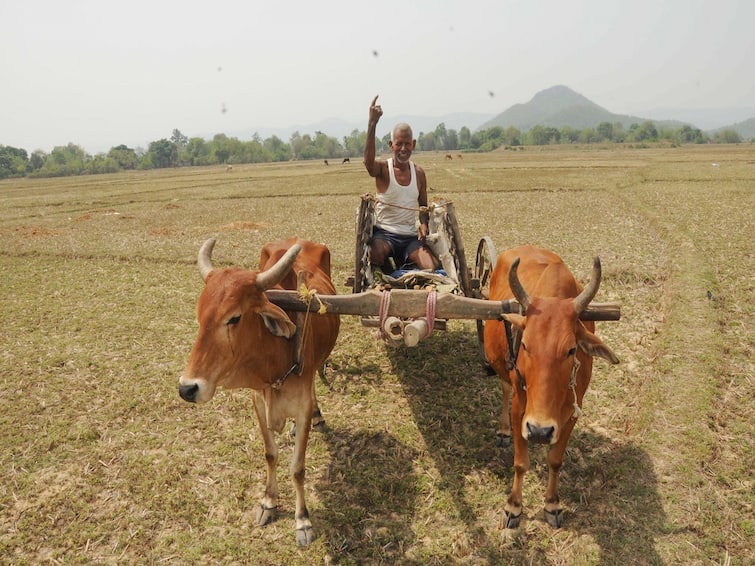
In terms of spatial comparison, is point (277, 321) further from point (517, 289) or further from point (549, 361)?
point (549, 361)

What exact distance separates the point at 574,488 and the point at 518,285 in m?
2.34

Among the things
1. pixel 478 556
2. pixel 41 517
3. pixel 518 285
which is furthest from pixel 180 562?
pixel 518 285

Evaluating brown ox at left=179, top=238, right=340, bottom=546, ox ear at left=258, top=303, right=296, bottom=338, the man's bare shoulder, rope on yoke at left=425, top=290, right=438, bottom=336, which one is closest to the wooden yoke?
rope on yoke at left=425, top=290, right=438, bottom=336

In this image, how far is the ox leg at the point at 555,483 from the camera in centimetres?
400

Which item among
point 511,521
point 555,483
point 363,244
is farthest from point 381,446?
point 363,244

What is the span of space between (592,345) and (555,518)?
1.64 metres

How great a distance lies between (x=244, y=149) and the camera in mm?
143625

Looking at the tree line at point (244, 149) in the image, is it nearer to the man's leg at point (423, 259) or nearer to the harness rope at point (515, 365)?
the man's leg at point (423, 259)

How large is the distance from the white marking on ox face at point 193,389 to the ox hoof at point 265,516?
1652mm

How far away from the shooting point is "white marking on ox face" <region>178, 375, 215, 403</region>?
306cm

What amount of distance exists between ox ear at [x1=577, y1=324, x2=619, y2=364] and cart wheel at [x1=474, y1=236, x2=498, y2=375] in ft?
7.31

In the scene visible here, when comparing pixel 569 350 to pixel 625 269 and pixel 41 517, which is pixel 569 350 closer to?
pixel 41 517

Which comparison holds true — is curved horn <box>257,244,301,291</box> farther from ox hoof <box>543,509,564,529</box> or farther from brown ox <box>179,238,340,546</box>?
ox hoof <box>543,509,564,529</box>

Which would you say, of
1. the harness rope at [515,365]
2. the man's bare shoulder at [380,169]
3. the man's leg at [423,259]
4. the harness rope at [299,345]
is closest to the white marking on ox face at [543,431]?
the harness rope at [515,365]
